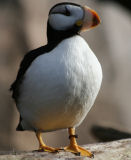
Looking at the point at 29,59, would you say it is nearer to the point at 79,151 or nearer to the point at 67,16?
the point at 67,16

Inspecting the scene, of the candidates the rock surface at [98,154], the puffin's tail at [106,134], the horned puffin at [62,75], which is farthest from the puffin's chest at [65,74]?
the puffin's tail at [106,134]

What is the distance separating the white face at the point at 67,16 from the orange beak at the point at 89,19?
30 millimetres

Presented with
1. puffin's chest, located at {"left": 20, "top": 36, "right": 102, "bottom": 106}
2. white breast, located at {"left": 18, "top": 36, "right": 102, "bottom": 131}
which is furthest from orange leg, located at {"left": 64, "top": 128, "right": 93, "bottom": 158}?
puffin's chest, located at {"left": 20, "top": 36, "right": 102, "bottom": 106}

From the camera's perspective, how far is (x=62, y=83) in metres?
3.10

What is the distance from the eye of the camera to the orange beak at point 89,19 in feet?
10.6

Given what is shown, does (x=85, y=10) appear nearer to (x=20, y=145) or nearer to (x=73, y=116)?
(x=73, y=116)

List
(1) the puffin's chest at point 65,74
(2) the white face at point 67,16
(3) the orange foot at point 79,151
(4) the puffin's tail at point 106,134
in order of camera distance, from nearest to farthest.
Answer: (1) the puffin's chest at point 65,74 < (2) the white face at point 67,16 < (3) the orange foot at point 79,151 < (4) the puffin's tail at point 106,134

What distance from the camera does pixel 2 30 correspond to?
6.28 metres

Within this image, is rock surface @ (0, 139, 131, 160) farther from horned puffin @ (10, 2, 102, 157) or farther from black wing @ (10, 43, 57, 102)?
black wing @ (10, 43, 57, 102)

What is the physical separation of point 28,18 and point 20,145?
176 cm

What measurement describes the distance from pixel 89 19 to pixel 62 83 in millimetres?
513

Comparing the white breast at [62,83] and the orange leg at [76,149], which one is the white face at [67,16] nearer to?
the white breast at [62,83]

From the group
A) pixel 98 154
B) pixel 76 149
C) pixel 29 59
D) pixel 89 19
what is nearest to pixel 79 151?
pixel 76 149

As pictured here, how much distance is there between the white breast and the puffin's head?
0.29ft
